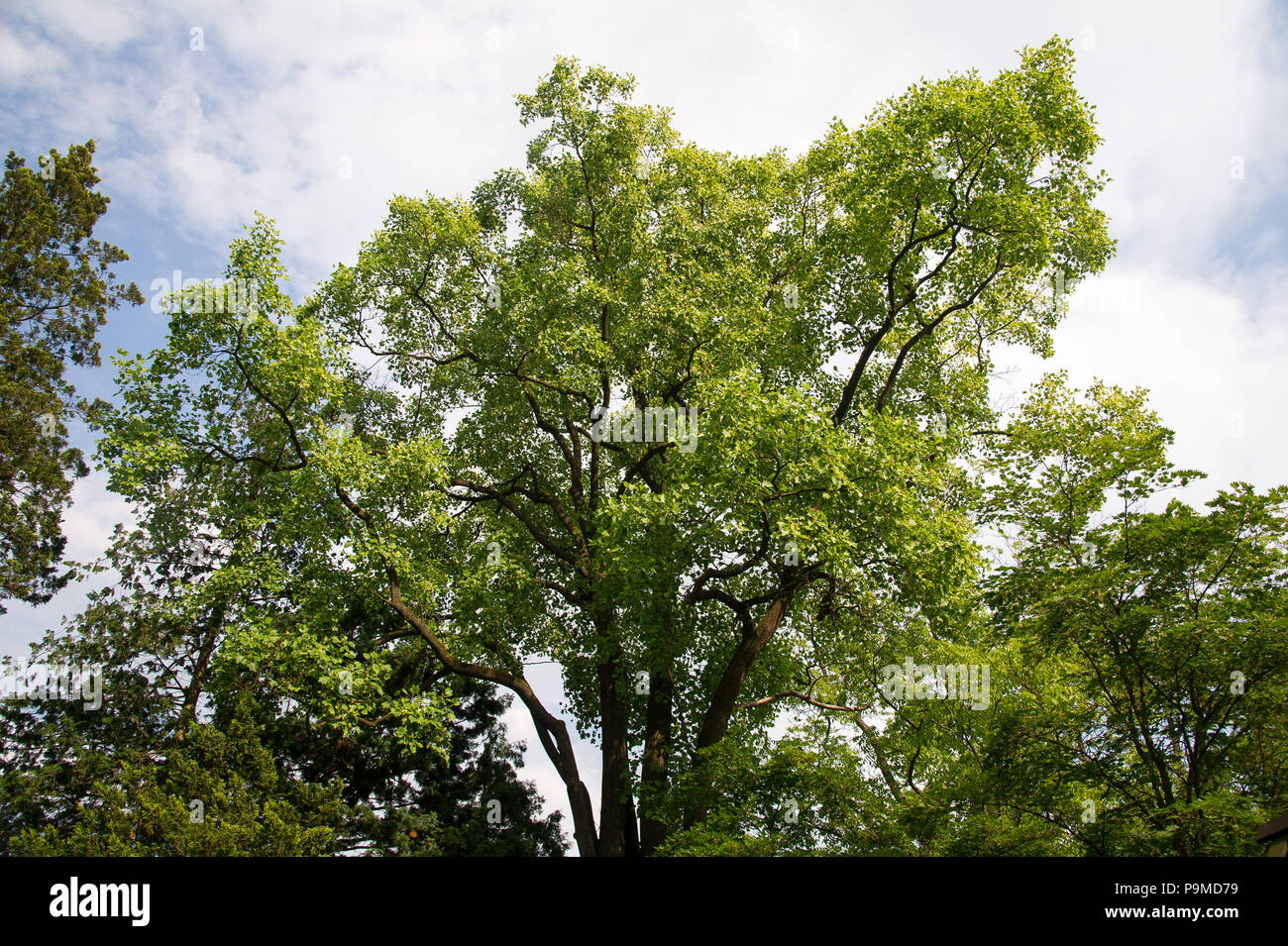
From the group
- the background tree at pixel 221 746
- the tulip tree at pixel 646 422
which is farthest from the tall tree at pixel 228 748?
the tulip tree at pixel 646 422

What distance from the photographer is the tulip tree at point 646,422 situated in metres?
13.9

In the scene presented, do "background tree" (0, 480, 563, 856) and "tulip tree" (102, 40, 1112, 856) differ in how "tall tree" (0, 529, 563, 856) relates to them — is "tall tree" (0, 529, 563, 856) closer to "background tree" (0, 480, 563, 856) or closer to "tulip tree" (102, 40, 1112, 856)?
"background tree" (0, 480, 563, 856)

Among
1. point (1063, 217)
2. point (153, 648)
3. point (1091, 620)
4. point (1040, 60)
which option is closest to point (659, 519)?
point (1091, 620)

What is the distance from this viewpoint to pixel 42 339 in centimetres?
2548

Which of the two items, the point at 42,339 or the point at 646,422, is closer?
the point at 646,422

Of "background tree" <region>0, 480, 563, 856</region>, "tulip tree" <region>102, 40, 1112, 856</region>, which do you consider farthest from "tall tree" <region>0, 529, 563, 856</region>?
"tulip tree" <region>102, 40, 1112, 856</region>

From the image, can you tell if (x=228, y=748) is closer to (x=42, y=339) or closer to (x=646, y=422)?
(x=646, y=422)

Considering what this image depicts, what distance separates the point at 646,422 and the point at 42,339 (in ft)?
63.1

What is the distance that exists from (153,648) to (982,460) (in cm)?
1972

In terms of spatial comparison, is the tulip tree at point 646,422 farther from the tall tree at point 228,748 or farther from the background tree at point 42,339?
the background tree at point 42,339

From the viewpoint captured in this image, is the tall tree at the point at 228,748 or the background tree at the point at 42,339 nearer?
the tall tree at the point at 228,748

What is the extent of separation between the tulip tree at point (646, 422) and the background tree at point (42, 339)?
8.87m

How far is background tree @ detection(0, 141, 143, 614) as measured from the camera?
78.3 feet

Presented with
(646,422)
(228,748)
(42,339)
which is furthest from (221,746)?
(42,339)
